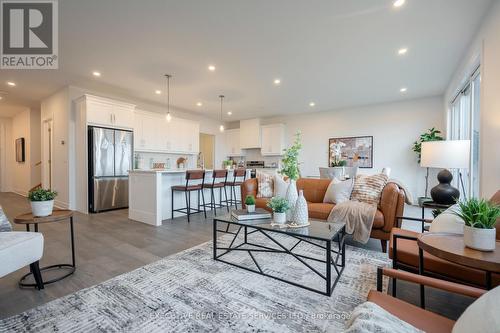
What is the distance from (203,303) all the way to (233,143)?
7.16 metres

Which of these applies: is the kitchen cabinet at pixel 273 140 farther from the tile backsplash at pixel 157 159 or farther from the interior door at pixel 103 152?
the interior door at pixel 103 152

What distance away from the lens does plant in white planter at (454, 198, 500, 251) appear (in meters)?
1.25

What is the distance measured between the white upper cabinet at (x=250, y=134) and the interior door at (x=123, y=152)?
12.7ft

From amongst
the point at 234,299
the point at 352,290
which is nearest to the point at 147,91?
the point at 234,299

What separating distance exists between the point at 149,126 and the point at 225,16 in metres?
4.25

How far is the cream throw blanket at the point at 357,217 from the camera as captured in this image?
2.70 metres

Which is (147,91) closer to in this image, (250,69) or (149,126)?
(149,126)

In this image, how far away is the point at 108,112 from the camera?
16.4 ft

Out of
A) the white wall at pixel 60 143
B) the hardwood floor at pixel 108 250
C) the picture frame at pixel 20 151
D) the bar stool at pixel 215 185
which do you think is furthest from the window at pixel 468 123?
the picture frame at pixel 20 151

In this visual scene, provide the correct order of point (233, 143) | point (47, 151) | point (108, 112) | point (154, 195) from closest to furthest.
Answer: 1. point (154, 195)
2. point (108, 112)
3. point (47, 151)
4. point (233, 143)

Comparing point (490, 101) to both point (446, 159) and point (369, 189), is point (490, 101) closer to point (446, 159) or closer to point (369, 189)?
point (446, 159)

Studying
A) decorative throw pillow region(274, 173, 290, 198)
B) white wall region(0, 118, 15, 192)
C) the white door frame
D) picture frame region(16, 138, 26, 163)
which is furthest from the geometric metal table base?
white wall region(0, 118, 15, 192)

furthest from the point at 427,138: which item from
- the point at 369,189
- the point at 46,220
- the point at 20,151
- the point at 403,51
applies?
the point at 20,151

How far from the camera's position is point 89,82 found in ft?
15.2
